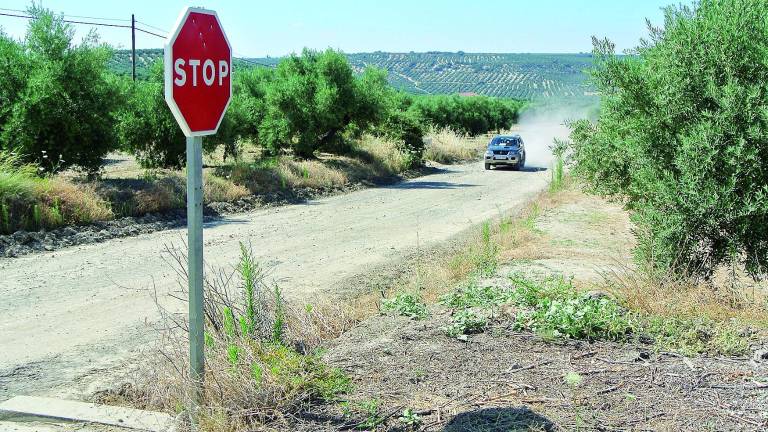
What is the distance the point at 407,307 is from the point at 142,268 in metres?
5.59

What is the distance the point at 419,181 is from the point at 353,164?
2.70 metres

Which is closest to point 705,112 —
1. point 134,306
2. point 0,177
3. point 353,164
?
point 134,306

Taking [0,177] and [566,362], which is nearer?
[566,362]

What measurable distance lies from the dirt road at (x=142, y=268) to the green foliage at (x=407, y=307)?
2.30 m

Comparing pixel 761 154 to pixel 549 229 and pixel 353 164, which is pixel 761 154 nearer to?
pixel 549 229

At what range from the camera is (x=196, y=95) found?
3.89m

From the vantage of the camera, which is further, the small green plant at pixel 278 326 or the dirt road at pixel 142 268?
the dirt road at pixel 142 268


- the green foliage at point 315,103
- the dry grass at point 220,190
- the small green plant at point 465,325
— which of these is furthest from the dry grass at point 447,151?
the small green plant at point 465,325

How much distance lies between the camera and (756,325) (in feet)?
18.8

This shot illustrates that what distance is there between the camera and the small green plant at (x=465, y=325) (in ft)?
18.2

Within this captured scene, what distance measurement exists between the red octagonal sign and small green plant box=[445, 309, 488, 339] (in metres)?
2.52

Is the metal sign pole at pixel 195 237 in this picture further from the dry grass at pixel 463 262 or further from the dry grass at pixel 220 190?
the dry grass at pixel 220 190

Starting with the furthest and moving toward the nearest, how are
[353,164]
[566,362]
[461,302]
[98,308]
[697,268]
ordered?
1. [353,164]
2. [98,308]
3. [697,268]
4. [461,302]
5. [566,362]

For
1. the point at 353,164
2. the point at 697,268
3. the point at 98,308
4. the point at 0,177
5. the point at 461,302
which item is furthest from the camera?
the point at 353,164
